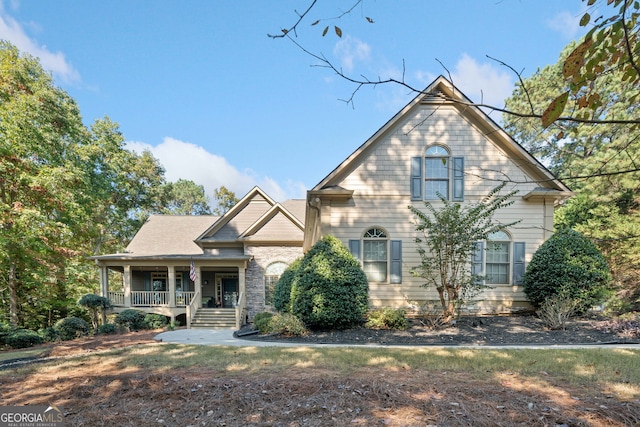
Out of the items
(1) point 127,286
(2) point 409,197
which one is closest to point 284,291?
(2) point 409,197

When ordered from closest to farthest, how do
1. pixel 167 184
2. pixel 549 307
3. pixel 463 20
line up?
1. pixel 463 20
2. pixel 549 307
3. pixel 167 184

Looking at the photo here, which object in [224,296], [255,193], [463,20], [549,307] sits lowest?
[224,296]

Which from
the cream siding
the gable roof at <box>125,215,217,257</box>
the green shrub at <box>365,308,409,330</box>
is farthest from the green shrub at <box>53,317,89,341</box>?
→ the green shrub at <box>365,308,409,330</box>

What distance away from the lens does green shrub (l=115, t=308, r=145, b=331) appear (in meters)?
13.5

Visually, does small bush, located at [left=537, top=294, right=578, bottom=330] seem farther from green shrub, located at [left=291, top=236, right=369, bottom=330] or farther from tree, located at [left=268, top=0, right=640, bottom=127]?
tree, located at [left=268, top=0, right=640, bottom=127]

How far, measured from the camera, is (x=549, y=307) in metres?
8.20

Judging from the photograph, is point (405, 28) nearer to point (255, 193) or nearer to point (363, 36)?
point (363, 36)

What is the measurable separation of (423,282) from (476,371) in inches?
220

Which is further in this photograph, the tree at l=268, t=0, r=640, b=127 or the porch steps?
the porch steps

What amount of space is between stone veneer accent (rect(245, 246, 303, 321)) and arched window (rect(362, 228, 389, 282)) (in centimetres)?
526

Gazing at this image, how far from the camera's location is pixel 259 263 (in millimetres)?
14805

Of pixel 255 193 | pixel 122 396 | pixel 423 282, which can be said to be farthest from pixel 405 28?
pixel 255 193

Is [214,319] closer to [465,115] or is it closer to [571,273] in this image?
[465,115]

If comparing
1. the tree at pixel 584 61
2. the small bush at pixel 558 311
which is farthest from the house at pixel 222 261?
the tree at pixel 584 61
